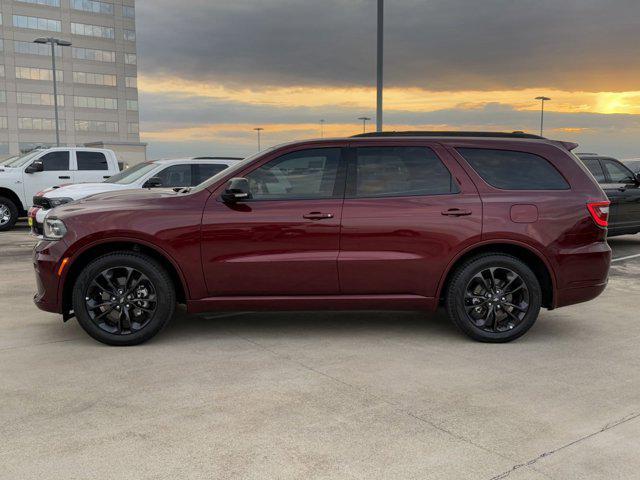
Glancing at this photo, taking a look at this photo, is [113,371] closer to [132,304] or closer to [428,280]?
[132,304]

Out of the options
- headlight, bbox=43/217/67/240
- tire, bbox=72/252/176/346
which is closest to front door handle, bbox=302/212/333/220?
tire, bbox=72/252/176/346

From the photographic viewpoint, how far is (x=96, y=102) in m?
87.4

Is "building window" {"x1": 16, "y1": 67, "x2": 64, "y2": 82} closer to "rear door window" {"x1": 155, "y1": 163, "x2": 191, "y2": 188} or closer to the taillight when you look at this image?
"rear door window" {"x1": 155, "y1": 163, "x2": 191, "y2": 188}

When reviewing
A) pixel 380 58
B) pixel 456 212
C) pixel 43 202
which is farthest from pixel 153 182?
pixel 456 212

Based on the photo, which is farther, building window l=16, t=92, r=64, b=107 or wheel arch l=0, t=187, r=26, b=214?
building window l=16, t=92, r=64, b=107

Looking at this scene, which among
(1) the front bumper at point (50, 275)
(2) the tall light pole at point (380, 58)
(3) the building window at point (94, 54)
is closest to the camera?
(1) the front bumper at point (50, 275)

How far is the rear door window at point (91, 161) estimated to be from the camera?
15.2 m

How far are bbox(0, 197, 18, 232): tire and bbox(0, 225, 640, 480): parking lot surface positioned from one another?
30.8ft

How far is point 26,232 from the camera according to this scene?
14.5m

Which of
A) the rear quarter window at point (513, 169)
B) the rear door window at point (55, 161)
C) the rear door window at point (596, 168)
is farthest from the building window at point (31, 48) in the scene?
the rear quarter window at point (513, 169)

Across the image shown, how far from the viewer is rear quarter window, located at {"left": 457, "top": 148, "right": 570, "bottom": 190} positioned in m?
5.40

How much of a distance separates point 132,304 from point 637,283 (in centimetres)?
643

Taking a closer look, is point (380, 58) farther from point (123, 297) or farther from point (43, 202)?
point (123, 297)

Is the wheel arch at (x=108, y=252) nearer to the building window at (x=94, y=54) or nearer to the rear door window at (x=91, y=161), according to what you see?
the rear door window at (x=91, y=161)
